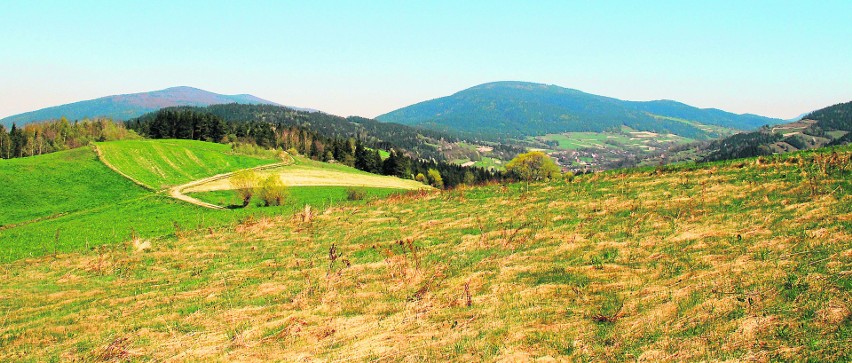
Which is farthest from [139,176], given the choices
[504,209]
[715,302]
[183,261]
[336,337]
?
[715,302]

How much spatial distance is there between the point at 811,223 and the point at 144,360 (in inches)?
680

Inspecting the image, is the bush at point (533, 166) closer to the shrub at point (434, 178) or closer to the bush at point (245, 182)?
the shrub at point (434, 178)

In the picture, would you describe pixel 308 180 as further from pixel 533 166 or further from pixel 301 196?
pixel 533 166

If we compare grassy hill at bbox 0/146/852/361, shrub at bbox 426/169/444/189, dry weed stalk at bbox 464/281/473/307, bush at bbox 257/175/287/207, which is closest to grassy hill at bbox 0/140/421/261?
bush at bbox 257/175/287/207

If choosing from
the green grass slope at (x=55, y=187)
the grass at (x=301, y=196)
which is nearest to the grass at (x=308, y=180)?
the grass at (x=301, y=196)

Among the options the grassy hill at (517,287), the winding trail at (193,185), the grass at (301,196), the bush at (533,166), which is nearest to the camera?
the grassy hill at (517,287)

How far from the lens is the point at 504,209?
22797 millimetres

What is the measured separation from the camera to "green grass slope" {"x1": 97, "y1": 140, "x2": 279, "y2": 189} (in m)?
87.1

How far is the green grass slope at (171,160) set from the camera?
286ft

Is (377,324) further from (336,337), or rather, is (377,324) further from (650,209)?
(650,209)

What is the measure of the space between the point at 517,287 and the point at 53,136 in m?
154

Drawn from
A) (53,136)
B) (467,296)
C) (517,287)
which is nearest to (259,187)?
(467,296)

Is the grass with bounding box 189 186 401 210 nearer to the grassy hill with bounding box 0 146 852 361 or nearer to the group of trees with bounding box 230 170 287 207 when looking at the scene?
the group of trees with bounding box 230 170 287 207

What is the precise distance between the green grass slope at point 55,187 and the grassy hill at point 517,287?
2146 inches
